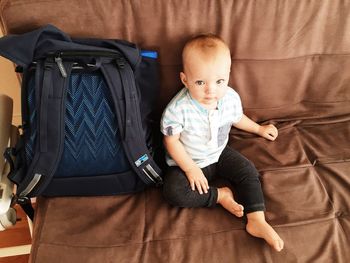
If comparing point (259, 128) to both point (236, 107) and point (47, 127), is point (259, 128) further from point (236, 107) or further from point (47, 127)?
point (47, 127)

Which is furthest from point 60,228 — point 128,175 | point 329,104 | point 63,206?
point 329,104

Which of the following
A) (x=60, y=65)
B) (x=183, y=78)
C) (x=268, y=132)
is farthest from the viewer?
(x=268, y=132)

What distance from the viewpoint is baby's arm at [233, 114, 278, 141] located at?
114 centimetres

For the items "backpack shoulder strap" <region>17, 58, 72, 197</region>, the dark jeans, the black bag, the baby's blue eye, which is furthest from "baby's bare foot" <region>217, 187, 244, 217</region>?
"backpack shoulder strap" <region>17, 58, 72, 197</region>

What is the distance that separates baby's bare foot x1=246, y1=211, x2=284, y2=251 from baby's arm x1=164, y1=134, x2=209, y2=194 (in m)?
0.16

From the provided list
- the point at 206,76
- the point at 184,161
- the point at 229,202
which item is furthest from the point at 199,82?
the point at 229,202

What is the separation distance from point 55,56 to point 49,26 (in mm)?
78

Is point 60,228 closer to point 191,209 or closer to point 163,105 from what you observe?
point 191,209

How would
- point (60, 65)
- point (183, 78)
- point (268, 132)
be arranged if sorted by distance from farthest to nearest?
point (268, 132)
point (183, 78)
point (60, 65)

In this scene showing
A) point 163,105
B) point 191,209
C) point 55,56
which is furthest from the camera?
point 163,105

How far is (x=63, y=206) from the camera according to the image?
3.19ft

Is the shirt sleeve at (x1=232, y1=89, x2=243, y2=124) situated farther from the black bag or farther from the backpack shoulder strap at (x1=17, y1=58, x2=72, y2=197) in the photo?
the backpack shoulder strap at (x1=17, y1=58, x2=72, y2=197)

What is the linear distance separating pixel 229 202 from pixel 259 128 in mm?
315

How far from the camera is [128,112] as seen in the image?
2.97 ft
